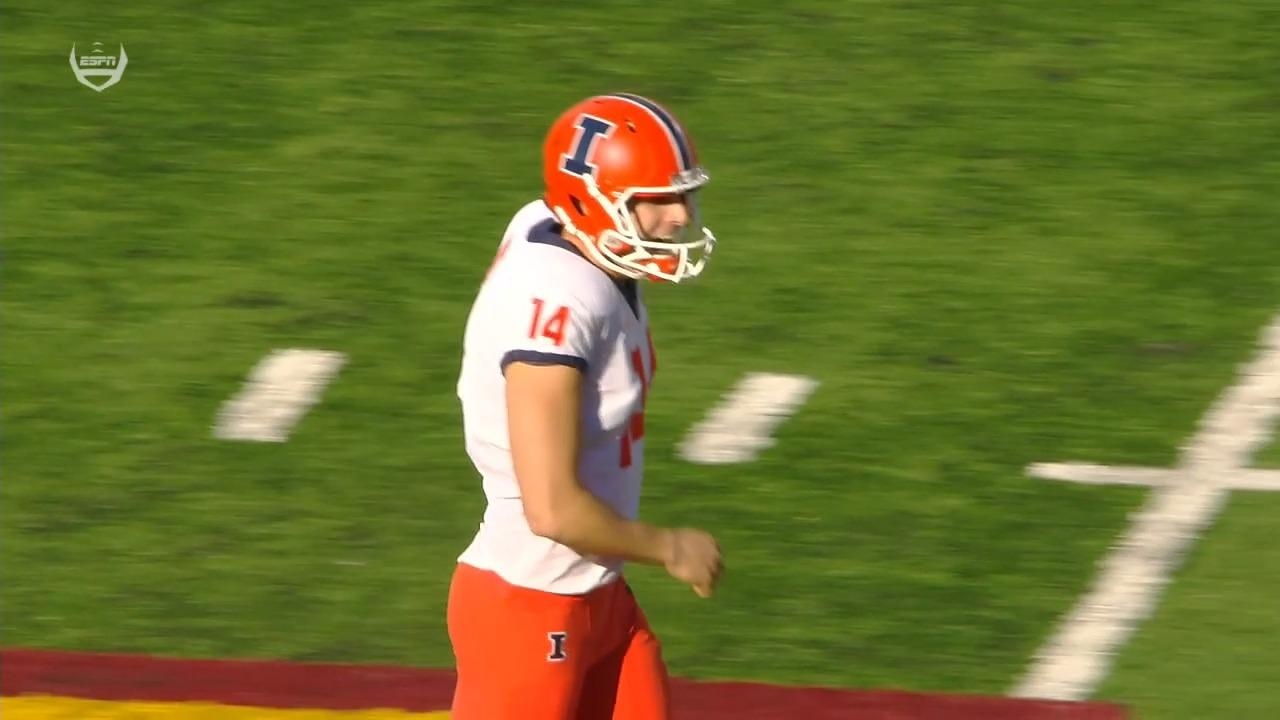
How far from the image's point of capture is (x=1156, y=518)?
6.72 m

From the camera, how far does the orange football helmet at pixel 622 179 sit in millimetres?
4180

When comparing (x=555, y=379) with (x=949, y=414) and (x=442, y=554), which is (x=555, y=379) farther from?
(x=949, y=414)

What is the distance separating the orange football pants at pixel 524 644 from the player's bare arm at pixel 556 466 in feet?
1.06

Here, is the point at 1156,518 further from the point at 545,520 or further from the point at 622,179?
the point at 545,520

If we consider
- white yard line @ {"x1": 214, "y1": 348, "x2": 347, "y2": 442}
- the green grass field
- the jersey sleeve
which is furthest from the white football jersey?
white yard line @ {"x1": 214, "y1": 348, "x2": 347, "y2": 442}

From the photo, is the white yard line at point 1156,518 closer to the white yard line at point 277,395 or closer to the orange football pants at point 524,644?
the orange football pants at point 524,644

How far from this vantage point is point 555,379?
3943 mm

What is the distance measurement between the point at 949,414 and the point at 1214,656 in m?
1.52

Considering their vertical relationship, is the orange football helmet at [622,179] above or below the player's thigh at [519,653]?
above

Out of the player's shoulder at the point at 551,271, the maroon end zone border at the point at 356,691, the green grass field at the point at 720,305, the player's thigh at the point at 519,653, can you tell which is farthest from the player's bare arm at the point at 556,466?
the green grass field at the point at 720,305

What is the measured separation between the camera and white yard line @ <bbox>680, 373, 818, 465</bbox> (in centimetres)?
718

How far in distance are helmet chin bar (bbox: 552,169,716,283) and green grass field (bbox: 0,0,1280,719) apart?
2.22 m

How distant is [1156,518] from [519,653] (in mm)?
3105

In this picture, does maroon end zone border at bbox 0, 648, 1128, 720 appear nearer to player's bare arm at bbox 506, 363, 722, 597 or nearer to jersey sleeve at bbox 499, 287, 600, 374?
player's bare arm at bbox 506, 363, 722, 597
